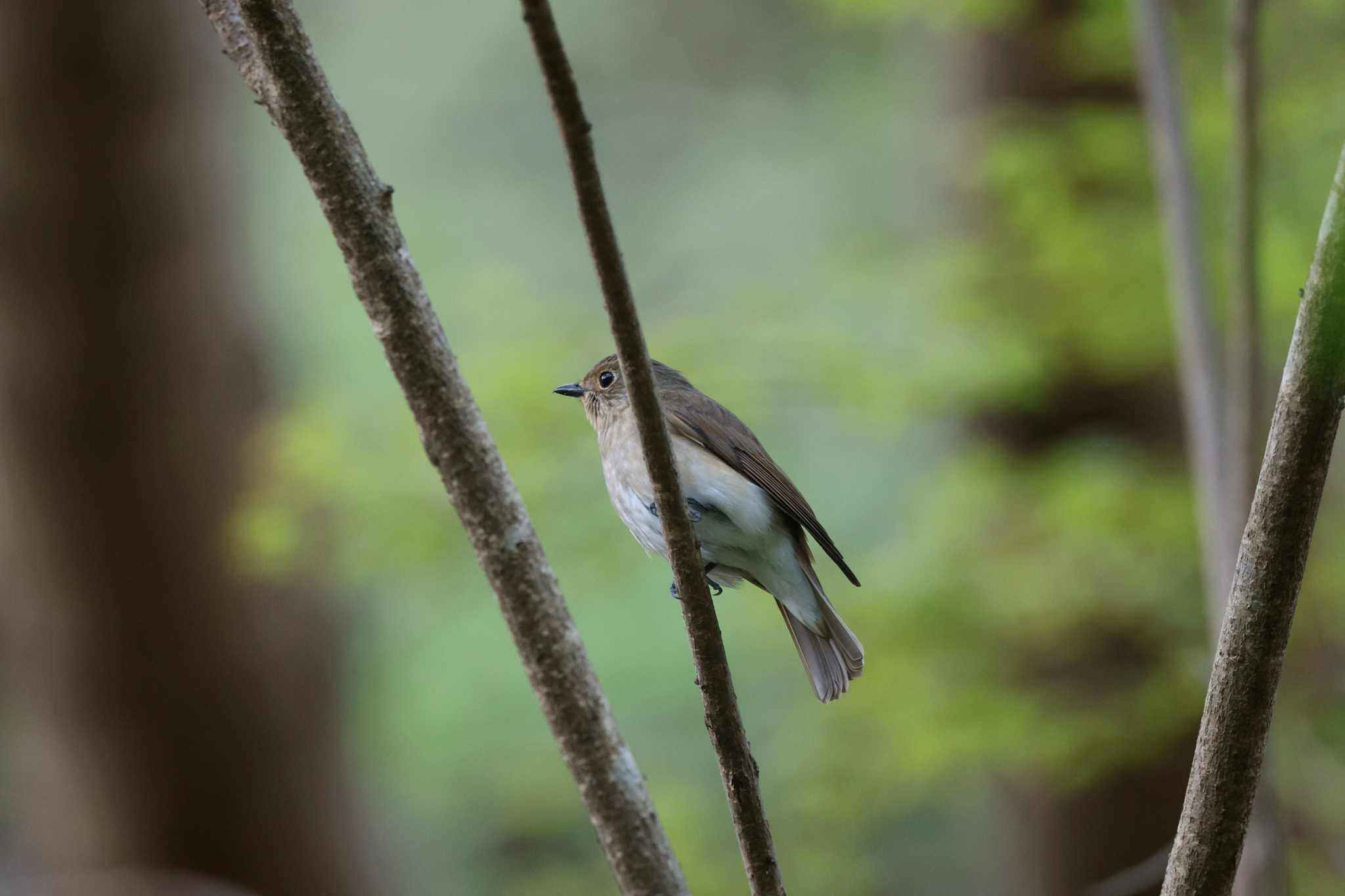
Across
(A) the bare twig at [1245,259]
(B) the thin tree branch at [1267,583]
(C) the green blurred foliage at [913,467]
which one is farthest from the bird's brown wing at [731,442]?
(B) the thin tree branch at [1267,583]

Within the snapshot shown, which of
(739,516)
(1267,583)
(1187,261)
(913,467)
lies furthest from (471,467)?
(913,467)

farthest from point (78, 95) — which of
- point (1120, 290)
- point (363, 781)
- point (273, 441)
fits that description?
point (1120, 290)

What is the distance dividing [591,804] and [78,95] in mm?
5729

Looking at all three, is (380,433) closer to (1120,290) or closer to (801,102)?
(1120,290)

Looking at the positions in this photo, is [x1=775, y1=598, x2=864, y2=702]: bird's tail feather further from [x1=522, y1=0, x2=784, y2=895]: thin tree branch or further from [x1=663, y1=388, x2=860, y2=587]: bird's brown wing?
[x1=522, y1=0, x2=784, y2=895]: thin tree branch

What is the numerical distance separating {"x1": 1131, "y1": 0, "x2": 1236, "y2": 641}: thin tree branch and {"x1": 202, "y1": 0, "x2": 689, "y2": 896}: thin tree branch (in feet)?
8.52

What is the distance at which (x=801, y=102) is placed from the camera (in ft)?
35.3

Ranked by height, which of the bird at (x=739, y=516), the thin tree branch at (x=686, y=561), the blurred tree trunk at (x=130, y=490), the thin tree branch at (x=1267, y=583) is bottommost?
the thin tree branch at (x=1267, y=583)

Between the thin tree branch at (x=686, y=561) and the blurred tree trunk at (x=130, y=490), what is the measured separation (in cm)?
502

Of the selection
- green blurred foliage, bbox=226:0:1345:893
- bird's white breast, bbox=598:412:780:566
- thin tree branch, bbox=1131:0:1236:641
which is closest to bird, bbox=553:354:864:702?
bird's white breast, bbox=598:412:780:566

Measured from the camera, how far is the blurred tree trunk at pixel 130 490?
6121 millimetres

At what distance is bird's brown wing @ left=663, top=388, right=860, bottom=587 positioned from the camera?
369 cm

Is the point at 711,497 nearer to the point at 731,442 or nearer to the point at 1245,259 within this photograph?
the point at 731,442

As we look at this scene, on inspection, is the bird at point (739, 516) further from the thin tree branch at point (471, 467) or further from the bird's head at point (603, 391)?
the thin tree branch at point (471, 467)
